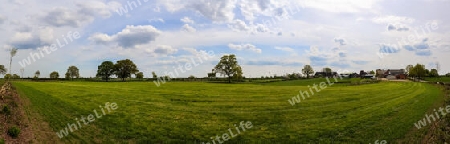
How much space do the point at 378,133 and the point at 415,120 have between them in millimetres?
6840

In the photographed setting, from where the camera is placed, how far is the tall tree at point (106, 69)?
14788cm

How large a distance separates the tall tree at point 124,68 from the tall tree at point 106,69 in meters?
3.07

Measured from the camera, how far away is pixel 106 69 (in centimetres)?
14788

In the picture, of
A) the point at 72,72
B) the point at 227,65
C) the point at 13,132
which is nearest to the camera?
the point at 13,132

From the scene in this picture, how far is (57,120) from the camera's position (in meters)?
21.8

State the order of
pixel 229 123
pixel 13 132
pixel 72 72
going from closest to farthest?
1. pixel 13 132
2. pixel 229 123
3. pixel 72 72

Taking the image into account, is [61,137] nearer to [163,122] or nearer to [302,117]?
[163,122]

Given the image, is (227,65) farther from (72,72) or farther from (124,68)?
(72,72)

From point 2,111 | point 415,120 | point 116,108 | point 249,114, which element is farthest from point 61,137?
point 415,120

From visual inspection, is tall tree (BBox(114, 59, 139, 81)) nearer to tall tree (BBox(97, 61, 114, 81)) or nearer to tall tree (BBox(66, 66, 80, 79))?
tall tree (BBox(97, 61, 114, 81))

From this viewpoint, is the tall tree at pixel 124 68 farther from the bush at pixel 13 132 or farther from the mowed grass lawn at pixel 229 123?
the bush at pixel 13 132

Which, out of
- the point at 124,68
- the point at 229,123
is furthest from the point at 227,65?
the point at 229,123

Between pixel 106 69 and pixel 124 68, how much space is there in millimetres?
9086

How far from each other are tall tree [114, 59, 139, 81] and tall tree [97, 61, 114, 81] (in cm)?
307
